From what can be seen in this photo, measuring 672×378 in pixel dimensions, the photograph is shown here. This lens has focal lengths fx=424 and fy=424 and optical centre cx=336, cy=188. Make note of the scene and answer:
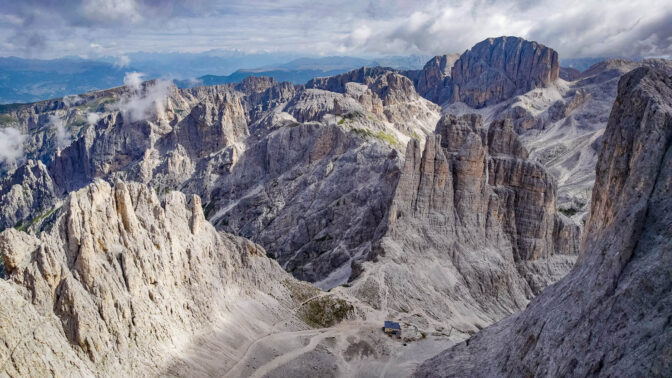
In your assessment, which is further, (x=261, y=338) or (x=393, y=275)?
(x=393, y=275)

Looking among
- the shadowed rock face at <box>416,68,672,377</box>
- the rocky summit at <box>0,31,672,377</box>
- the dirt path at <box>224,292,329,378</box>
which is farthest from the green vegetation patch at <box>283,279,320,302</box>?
the shadowed rock face at <box>416,68,672,377</box>

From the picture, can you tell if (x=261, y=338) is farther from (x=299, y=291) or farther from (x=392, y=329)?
(x=392, y=329)

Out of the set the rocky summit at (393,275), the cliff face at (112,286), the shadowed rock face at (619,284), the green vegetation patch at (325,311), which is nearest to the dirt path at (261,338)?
the rocky summit at (393,275)

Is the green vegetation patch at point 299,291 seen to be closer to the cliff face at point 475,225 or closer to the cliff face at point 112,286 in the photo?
the cliff face at point 112,286

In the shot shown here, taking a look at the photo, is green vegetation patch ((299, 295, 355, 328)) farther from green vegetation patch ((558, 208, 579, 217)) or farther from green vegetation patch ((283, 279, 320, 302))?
green vegetation patch ((558, 208, 579, 217))

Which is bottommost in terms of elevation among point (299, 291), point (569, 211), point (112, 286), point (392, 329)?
point (392, 329)

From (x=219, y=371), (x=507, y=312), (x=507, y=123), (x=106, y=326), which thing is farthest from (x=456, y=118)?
(x=106, y=326)

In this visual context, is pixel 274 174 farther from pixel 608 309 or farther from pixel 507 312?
pixel 608 309

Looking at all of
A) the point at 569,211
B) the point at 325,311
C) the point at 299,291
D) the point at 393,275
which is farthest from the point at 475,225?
the point at 569,211
